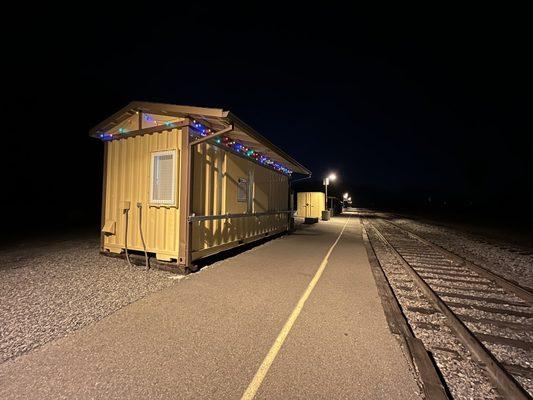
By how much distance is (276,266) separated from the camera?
705cm

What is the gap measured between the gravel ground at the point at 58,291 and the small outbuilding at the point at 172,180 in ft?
2.77

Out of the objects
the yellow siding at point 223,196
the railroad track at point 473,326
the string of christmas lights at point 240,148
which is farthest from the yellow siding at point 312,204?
the railroad track at point 473,326

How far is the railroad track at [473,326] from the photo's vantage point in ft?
8.53

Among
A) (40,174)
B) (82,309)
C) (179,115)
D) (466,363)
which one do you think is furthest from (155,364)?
(40,174)

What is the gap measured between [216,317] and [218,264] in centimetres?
334

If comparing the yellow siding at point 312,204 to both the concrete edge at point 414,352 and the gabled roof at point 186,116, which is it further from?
the concrete edge at point 414,352

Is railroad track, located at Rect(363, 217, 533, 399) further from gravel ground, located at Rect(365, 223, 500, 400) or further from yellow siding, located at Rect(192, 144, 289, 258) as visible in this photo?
yellow siding, located at Rect(192, 144, 289, 258)

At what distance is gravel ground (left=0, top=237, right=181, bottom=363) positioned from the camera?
3.37 m

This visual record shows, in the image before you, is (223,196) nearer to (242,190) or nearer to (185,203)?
(242,190)

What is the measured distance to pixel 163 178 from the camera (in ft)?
21.6

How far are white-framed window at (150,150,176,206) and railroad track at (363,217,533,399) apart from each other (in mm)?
5692

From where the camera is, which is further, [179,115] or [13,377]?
[179,115]

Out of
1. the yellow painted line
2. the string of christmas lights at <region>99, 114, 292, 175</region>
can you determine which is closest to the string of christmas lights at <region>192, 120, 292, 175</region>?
the string of christmas lights at <region>99, 114, 292, 175</region>

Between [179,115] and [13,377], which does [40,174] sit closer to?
[179,115]
